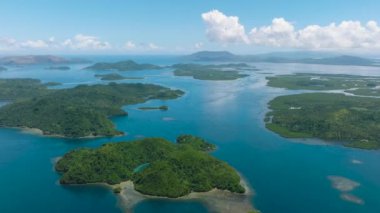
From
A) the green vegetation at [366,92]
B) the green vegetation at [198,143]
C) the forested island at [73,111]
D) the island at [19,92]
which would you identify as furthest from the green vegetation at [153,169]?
the green vegetation at [366,92]

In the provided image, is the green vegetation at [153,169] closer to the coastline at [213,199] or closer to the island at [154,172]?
the island at [154,172]

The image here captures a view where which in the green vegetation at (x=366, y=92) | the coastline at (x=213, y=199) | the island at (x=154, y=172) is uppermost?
the green vegetation at (x=366, y=92)

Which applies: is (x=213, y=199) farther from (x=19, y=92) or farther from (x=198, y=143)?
(x=19, y=92)

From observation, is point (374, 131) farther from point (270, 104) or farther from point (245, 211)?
point (245, 211)

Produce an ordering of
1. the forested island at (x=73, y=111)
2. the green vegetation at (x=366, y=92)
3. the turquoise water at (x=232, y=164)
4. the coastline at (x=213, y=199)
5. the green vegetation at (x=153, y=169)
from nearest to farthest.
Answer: the coastline at (x=213, y=199) → the turquoise water at (x=232, y=164) → the green vegetation at (x=153, y=169) → the forested island at (x=73, y=111) → the green vegetation at (x=366, y=92)

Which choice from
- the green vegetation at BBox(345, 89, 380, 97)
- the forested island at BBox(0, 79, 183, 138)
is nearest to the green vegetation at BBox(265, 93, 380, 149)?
the green vegetation at BBox(345, 89, 380, 97)

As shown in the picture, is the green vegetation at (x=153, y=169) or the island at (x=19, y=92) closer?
the green vegetation at (x=153, y=169)

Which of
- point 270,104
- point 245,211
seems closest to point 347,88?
point 270,104

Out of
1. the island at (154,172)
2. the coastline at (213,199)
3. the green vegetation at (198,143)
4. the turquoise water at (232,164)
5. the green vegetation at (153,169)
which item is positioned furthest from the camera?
the green vegetation at (198,143)
